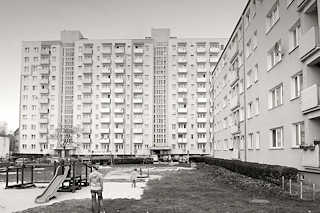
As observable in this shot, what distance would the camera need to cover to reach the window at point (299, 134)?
64.0ft

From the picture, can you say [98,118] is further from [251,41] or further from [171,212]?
[171,212]

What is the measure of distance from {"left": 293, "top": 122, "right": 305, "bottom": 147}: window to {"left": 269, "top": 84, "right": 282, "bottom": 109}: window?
312 cm

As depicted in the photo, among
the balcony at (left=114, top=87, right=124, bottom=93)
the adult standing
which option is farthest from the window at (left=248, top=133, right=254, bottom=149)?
the balcony at (left=114, top=87, right=124, bottom=93)

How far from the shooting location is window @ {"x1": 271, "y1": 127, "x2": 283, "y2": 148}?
919 inches

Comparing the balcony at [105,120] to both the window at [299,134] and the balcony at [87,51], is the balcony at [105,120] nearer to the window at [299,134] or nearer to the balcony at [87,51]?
the balcony at [87,51]

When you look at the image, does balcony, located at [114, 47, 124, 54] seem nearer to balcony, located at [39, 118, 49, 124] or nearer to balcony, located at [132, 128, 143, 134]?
balcony, located at [132, 128, 143, 134]

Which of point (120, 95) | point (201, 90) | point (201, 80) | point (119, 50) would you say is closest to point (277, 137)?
point (201, 90)

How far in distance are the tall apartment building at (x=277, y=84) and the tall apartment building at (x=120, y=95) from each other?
52232mm

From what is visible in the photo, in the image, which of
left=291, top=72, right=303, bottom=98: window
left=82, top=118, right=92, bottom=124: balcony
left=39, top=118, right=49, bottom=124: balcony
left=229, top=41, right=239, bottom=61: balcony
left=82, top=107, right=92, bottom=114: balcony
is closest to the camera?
left=291, top=72, right=303, bottom=98: window

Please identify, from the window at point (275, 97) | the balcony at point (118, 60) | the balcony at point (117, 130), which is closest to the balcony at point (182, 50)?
the balcony at point (118, 60)

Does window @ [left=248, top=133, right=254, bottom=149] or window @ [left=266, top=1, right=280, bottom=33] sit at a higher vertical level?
window @ [left=266, top=1, right=280, bottom=33]

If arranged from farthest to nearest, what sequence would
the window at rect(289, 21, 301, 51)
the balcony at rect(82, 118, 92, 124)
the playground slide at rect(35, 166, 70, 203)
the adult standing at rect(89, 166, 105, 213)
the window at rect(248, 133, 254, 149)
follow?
1. the balcony at rect(82, 118, 92, 124)
2. the window at rect(248, 133, 254, 149)
3. the window at rect(289, 21, 301, 51)
4. the playground slide at rect(35, 166, 70, 203)
5. the adult standing at rect(89, 166, 105, 213)

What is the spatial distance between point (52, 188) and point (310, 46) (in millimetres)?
13888

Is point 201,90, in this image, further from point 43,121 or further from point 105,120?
point 43,121
